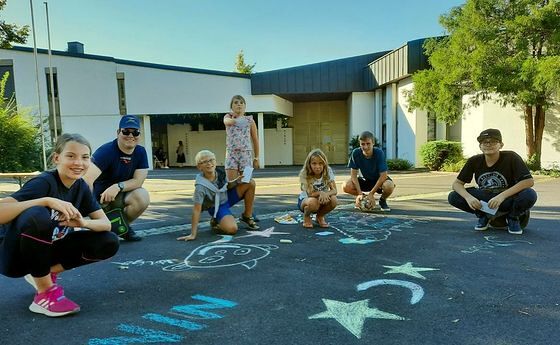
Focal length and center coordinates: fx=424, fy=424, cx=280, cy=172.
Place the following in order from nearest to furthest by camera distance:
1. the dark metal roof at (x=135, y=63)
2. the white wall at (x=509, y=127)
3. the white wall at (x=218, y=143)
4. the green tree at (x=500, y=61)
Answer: the green tree at (x=500, y=61)
the white wall at (x=509, y=127)
the dark metal roof at (x=135, y=63)
the white wall at (x=218, y=143)

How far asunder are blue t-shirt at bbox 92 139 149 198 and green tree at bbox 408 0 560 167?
9.84 metres

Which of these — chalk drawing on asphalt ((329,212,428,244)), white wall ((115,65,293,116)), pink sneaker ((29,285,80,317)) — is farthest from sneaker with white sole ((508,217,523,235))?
white wall ((115,65,293,116))

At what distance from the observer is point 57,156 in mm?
2615

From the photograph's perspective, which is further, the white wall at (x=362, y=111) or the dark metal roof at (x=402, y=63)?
the white wall at (x=362, y=111)

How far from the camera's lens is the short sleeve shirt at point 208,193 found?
15.0ft

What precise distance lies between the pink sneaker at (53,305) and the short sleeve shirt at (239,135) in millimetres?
3138

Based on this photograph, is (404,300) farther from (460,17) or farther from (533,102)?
(460,17)

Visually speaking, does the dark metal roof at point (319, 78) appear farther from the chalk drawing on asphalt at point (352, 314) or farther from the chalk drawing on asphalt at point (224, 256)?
the chalk drawing on asphalt at point (352, 314)

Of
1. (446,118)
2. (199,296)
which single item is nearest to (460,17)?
(446,118)

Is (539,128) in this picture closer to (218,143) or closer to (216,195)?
(216,195)

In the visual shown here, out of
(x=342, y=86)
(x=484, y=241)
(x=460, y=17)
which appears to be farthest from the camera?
(x=342, y=86)

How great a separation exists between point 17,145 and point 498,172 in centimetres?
1307

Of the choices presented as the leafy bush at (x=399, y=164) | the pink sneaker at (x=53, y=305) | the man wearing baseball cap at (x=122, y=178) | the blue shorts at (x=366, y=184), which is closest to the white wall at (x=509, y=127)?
the leafy bush at (x=399, y=164)

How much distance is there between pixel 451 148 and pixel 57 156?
14357mm
